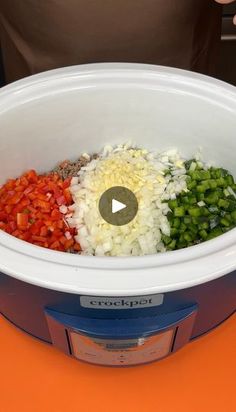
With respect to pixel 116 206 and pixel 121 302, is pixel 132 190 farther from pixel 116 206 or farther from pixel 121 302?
pixel 121 302

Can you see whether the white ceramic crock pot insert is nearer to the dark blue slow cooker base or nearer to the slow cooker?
the slow cooker

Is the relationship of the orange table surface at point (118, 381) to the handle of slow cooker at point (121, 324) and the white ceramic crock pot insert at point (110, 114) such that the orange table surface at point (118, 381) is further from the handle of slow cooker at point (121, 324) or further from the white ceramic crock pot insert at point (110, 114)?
the white ceramic crock pot insert at point (110, 114)

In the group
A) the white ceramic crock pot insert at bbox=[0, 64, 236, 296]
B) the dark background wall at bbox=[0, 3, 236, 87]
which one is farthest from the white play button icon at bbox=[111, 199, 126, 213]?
the dark background wall at bbox=[0, 3, 236, 87]

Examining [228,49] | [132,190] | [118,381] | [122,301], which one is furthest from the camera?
[228,49]

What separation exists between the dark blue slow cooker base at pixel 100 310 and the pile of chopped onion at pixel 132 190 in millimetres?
139

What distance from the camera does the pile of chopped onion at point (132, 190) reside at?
0.75 m

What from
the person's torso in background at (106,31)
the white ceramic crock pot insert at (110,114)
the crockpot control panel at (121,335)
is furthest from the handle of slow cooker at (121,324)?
the person's torso in background at (106,31)

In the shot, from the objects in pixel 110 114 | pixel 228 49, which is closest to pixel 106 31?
pixel 110 114

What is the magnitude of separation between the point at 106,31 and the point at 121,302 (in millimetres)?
469

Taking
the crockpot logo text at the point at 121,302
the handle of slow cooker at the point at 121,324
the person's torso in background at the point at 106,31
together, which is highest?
the person's torso in background at the point at 106,31

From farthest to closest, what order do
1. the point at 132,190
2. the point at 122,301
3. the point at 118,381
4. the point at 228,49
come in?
the point at 228,49 → the point at 132,190 → the point at 118,381 → the point at 122,301

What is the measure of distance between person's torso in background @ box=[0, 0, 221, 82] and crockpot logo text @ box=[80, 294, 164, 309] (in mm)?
464
